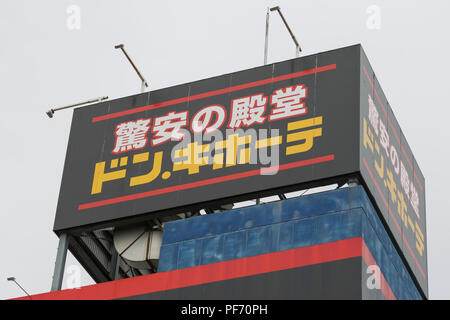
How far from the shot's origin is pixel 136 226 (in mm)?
44594

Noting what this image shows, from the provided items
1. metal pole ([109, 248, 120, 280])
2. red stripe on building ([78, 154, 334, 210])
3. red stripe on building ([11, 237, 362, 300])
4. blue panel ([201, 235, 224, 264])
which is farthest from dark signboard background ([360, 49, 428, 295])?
metal pole ([109, 248, 120, 280])

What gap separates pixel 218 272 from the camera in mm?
40219

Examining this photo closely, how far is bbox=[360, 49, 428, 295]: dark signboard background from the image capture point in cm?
4200

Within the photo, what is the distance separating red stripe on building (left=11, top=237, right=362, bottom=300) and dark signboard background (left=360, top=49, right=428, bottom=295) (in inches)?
128

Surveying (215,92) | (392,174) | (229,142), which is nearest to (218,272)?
(229,142)

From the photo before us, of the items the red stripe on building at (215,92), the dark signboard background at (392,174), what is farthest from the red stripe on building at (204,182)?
the red stripe on building at (215,92)

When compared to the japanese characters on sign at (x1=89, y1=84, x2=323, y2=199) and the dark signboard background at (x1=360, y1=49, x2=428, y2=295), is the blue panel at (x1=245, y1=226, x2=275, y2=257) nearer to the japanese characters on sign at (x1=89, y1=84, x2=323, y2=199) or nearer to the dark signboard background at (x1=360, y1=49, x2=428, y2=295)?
the japanese characters on sign at (x1=89, y1=84, x2=323, y2=199)

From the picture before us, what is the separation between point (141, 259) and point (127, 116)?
569 centimetres

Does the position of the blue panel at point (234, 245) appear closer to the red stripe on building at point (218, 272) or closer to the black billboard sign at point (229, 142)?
the red stripe on building at point (218, 272)

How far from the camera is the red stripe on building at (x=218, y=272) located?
127 ft

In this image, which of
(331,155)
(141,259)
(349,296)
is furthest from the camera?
(141,259)

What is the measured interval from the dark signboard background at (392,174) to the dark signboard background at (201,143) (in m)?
0.98

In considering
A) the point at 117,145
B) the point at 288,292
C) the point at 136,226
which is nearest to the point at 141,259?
the point at 136,226
